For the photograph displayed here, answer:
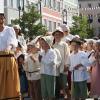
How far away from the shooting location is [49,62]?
10758mm

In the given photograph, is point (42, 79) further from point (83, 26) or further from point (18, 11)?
point (83, 26)

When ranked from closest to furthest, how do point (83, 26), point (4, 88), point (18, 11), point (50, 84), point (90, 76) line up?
1. point (4, 88)
2. point (50, 84)
3. point (90, 76)
4. point (18, 11)
5. point (83, 26)

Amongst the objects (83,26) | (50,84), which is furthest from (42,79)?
(83,26)

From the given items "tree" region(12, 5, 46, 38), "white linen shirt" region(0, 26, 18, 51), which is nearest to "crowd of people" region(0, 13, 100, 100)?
"white linen shirt" region(0, 26, 18, 51)

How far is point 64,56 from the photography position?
11.3 metres

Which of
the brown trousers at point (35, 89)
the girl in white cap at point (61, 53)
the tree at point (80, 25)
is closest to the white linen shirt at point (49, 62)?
the girl in white cap at point (61, 53)

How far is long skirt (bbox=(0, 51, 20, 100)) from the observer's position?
8.78 m

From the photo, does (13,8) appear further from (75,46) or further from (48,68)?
(48,68)

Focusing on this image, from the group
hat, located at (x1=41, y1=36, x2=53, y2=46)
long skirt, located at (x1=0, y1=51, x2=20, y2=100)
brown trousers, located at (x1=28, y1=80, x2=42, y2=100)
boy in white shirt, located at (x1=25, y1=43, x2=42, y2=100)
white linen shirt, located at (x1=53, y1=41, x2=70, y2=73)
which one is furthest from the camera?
brown trousers, located at (x1=28, y1=80, x2=42, y2=100)

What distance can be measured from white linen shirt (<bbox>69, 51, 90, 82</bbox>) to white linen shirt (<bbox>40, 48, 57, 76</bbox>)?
22.5 inches

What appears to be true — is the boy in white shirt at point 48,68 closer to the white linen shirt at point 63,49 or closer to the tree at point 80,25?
the white linen shirt at point 63,49

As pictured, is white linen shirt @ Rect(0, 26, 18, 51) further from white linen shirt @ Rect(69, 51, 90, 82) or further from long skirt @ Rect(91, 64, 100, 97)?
long skirt @ Rect(91, 64, 100, 97)

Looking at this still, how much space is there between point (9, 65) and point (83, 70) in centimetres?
283

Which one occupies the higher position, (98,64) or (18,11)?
(18,11)
